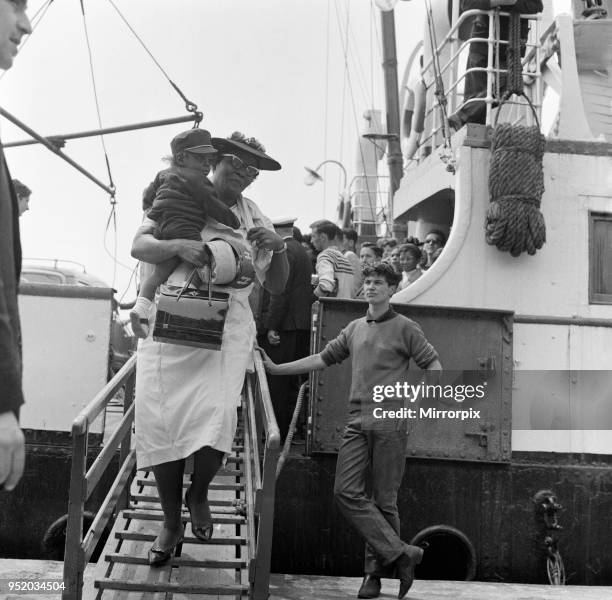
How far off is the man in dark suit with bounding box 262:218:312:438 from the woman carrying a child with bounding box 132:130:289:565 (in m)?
2.76

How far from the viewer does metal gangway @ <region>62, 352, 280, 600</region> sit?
14.7 feet

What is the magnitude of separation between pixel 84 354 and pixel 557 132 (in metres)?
4.66

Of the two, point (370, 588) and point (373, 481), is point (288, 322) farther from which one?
point (370, 588)

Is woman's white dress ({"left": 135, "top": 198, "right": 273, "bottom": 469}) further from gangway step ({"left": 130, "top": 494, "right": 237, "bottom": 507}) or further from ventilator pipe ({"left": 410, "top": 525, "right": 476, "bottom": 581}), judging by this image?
ventilator pipe ({"left": 410, "top": 525, "right": 476, "bottom": 581})

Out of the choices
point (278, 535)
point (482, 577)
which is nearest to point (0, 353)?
point (278, 535)

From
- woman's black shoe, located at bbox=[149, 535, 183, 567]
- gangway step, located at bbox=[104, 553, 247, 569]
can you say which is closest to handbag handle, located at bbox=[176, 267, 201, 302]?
woman's black shoe, located at bbox=[149, 535, 183, 567]

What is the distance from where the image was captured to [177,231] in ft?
15.5

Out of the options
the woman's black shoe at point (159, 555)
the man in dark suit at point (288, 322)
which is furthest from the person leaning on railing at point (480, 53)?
the woman's black shoe at point (159, 555)

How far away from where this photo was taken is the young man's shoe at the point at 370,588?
5906 mm

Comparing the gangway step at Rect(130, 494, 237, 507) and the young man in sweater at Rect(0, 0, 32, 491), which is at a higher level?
the young man in sweater at Rect(0, 0, 32, 491)

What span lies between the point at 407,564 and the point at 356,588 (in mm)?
563

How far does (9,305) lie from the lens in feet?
6.79

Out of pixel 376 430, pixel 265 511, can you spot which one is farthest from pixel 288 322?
pixel 265 511

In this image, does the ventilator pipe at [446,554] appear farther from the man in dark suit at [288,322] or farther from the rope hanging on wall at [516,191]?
the rope hanging on wall at [516,191]
